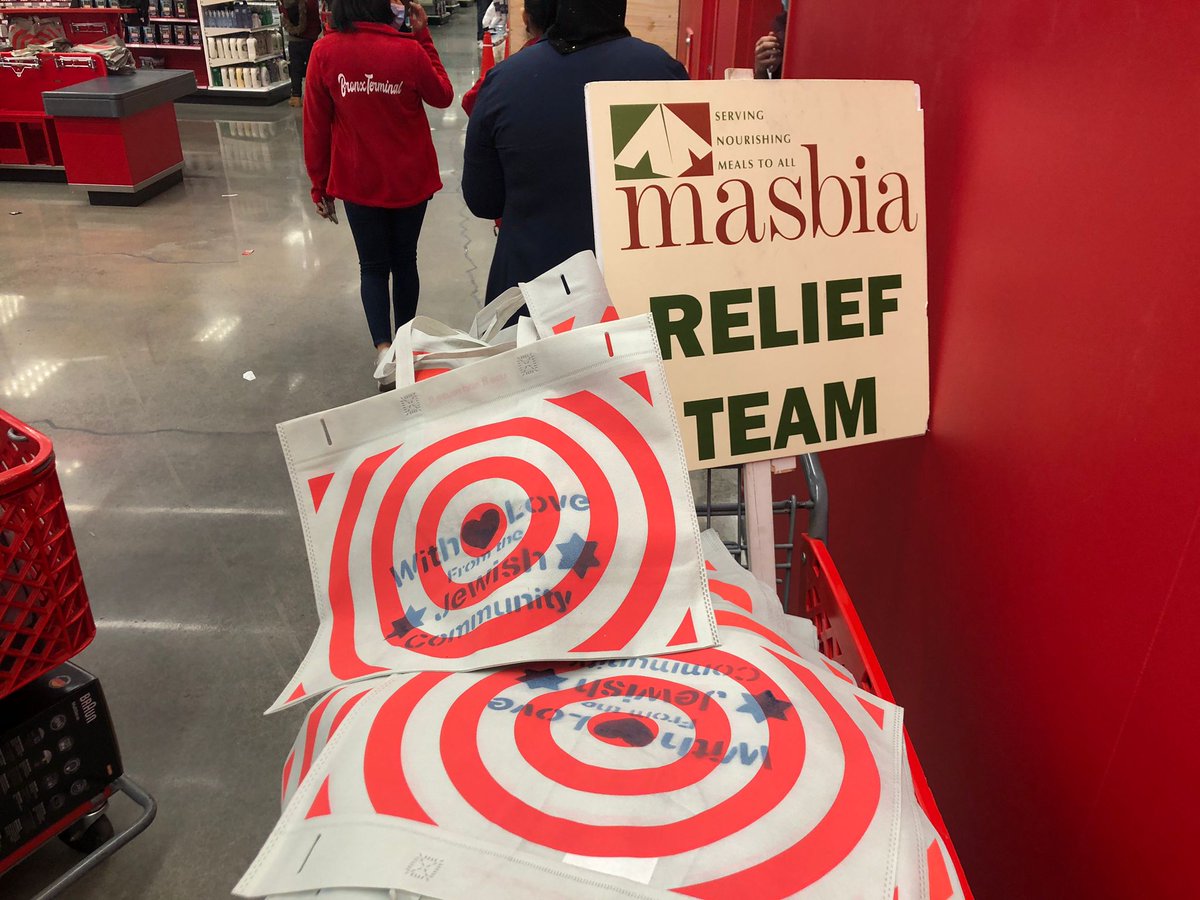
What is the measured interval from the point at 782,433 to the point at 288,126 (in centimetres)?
955

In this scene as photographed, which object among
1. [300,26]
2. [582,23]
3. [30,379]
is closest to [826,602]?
[582,23]

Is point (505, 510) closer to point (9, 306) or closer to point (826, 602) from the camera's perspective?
point (826, 602)

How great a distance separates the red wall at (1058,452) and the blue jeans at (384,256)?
8.86ft

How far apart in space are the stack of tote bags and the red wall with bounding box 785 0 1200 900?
10.3 inches

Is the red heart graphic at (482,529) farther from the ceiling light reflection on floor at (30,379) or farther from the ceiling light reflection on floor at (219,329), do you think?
the ceiling light reflection on floor at (219,329)

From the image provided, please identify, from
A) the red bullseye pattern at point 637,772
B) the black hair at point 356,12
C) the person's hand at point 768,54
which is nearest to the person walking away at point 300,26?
the black hair at point 356,12

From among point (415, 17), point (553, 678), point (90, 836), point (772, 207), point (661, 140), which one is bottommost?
point (90, 836)

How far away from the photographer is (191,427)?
372 centimetres

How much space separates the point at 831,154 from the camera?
126cm

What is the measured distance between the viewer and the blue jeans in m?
3.80

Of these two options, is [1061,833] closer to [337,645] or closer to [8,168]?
[337,645]

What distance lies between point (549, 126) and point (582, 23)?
0.28m

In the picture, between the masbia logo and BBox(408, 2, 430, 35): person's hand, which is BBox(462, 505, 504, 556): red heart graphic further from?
BBox(408, 2, 430, 35): person's hand

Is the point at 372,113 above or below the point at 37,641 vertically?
above
